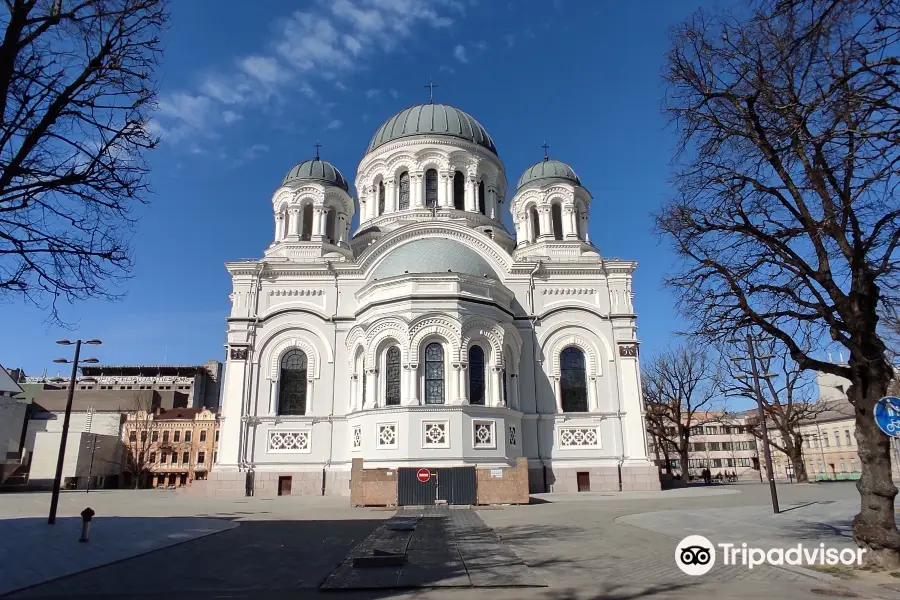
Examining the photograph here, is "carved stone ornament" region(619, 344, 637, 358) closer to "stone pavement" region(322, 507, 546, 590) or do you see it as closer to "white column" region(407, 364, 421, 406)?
"white column" region(407, 364, 421, 406)

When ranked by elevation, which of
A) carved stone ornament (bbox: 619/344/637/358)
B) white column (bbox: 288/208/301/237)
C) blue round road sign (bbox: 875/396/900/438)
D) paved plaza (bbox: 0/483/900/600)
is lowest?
paved plaza (bbox: 0/483/900/600)

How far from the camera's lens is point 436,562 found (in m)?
9.21

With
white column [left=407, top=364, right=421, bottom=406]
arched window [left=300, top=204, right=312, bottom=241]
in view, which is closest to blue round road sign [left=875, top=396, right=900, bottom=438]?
white column [left=407, top=364, right=421, bottom=406]

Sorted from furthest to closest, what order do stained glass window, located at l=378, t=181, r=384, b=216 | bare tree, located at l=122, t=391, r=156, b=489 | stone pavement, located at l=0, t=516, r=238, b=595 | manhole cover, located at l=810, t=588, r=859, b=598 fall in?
bare tree, located at l=122, t=391, r=156, b=489, stained glass window, located at l=378, t=181, r=384, b=216, stone pavement, located at l=0, t=516, r=238, b=595, manhole cover, located at l=810, t=588, r=859, b=598

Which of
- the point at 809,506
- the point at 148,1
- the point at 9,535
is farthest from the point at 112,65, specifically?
the point at 809,506

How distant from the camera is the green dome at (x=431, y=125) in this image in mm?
36281

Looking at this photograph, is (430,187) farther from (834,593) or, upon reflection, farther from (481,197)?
(834,593)

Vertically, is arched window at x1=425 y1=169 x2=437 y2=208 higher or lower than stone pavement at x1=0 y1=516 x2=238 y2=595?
higher

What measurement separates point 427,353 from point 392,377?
181 centimetres

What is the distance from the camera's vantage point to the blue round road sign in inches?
295

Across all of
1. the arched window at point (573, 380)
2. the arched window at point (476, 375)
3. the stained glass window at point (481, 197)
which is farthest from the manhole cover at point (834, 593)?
the stained glass window at point (481, 197)

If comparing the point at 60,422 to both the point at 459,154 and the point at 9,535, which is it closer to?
the point at 459,154

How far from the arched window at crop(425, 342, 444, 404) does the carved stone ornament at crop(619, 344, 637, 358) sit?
31.3 ft

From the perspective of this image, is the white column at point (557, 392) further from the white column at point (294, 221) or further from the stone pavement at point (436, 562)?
the white column at point (294, 221)
